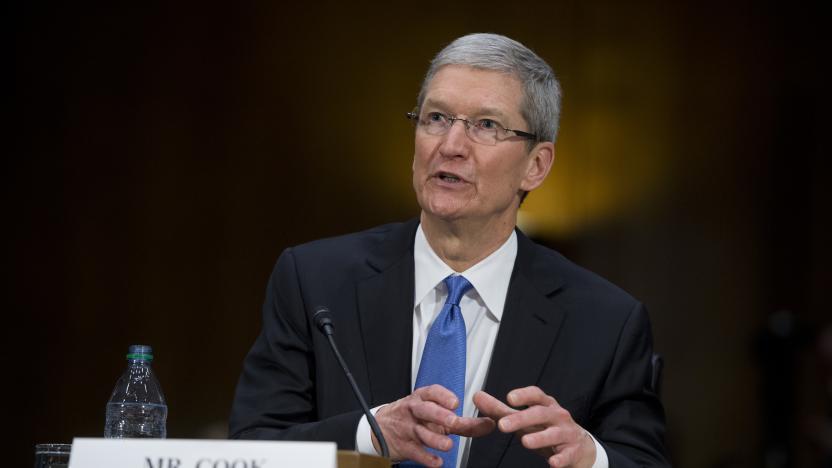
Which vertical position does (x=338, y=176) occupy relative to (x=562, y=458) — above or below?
above

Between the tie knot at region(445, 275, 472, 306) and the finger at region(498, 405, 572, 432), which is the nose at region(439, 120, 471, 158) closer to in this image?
the tie knot at region(445, 275, 472, 306)

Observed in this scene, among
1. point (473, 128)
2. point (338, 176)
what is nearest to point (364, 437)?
point (473, 128)

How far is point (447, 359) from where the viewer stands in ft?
7.70

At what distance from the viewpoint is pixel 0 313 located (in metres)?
→ 5.41

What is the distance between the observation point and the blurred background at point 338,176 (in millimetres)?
5254

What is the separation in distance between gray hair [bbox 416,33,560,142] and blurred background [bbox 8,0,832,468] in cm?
287

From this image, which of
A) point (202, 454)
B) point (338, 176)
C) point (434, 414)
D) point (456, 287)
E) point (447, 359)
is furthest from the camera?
point (338, 176)

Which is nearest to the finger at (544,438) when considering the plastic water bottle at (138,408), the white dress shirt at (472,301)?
the white dress shirt at (472,301)

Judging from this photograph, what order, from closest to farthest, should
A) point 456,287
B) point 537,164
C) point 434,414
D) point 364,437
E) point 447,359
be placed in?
point 434,414 < point 364,437 < point 447,359 < point 456,287 < point 537,164

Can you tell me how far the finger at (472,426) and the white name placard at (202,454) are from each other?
0.41 meters

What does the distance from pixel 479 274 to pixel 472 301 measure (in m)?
0.06

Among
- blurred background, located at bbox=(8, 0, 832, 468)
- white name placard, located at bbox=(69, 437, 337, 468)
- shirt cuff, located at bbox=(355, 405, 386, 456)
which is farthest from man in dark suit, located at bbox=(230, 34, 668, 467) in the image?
blurred background, located at bbox=(8, 0, 832, 468)

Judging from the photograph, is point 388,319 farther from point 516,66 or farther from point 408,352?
point 516,66

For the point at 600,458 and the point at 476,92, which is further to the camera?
the point at 476,92
